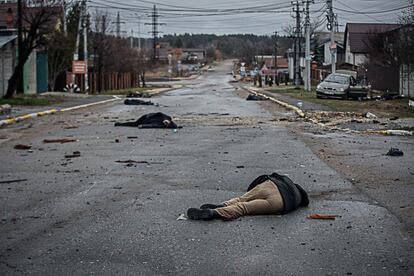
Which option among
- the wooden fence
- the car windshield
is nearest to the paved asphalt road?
the car windshield

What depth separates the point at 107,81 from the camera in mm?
64375

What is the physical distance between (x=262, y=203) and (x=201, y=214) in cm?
79

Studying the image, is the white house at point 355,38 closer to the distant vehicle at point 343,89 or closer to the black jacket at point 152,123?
the distant vehicle at point 343,89

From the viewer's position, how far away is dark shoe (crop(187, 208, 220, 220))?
25.5 feet

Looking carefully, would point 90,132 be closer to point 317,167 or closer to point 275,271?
point 317,167

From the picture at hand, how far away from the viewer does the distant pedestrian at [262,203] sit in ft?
25.7

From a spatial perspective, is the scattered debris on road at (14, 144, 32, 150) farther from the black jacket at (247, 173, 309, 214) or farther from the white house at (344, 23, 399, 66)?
the white house at (344, 23, 399, 66)

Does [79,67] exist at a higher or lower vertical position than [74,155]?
higher

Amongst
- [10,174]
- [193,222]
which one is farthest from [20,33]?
[193,222]

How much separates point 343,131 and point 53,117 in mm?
11839

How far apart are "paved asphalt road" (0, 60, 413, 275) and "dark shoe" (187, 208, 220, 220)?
0.10 metres

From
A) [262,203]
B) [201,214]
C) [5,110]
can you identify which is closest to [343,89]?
[5,110]

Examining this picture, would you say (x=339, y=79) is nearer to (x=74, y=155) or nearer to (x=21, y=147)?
(x=21, y=147)

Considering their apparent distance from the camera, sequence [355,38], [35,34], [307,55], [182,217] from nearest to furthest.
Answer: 1. [182,217]
2. [35,34]
3. [307,55]
4. [355,38]
